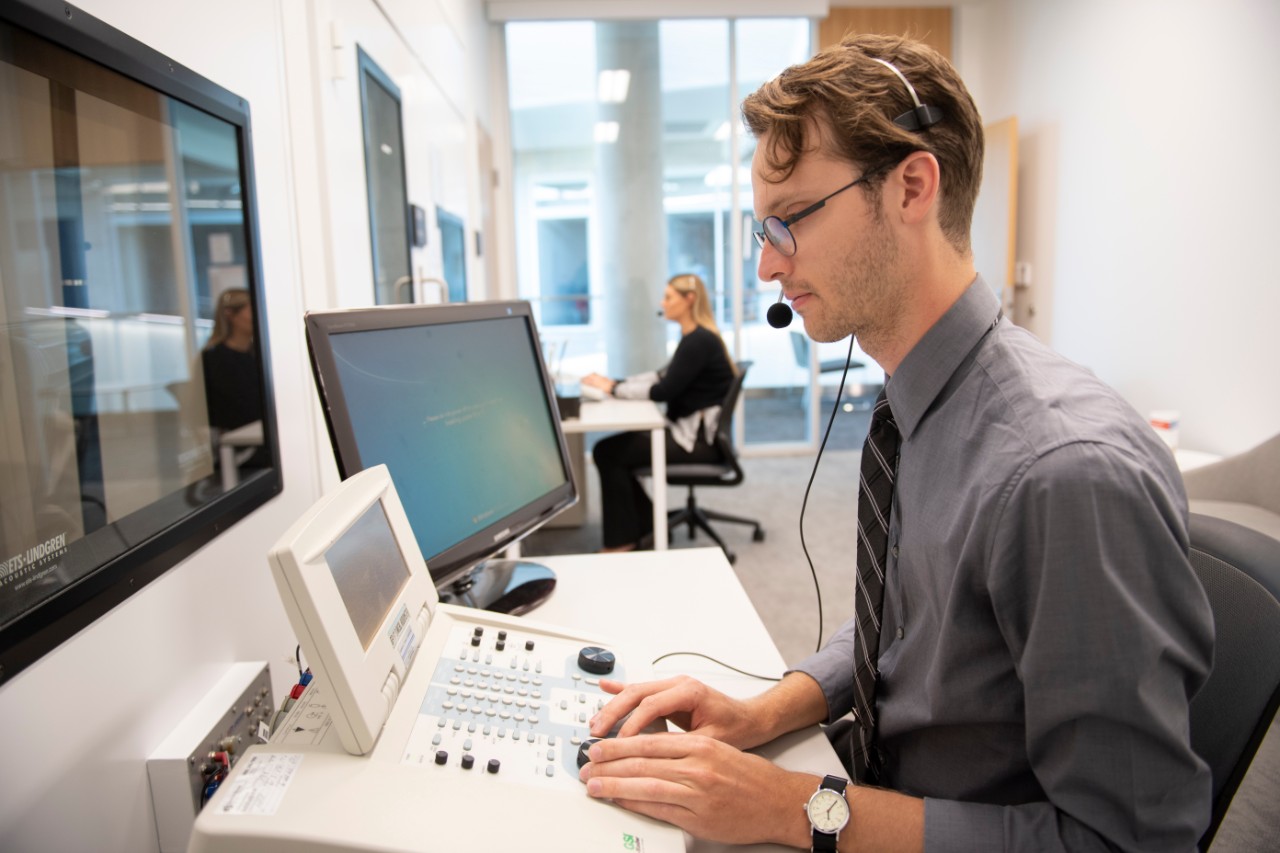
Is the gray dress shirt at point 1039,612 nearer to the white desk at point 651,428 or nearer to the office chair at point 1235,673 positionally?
the office chair at point 1235,673

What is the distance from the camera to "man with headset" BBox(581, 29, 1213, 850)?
0.65m

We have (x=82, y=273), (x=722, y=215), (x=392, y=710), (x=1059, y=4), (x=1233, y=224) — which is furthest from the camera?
(x=722, y=215)

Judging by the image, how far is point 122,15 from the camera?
91 centimetres

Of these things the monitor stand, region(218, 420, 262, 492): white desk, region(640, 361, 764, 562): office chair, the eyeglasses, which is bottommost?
region(640, 361, 764, 562): office chair

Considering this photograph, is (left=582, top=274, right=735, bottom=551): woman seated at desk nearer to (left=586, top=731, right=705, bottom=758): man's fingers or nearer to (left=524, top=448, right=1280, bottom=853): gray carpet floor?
(left=524, top=448, right=1280, bottom=853): gray carpet floor

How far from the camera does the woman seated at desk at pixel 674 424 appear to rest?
3545 mm

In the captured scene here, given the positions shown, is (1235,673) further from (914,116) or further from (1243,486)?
(1243,486)

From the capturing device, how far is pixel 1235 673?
0.81 m

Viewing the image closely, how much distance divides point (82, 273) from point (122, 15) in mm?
318

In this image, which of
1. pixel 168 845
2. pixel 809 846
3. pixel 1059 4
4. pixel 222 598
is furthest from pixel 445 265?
pixel 1059 4

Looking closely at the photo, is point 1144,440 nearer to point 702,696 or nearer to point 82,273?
point 702,696

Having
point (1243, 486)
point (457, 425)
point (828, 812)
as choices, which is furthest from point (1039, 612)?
point (1243, 486)

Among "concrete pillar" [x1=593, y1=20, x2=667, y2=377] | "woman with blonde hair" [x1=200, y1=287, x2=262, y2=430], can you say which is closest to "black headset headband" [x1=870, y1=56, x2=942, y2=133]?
"woman with blonde hair" [x1=200, y1=287, x2=262, y2=430]

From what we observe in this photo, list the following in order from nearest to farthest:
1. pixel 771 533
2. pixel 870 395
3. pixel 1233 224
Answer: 1. pixel 1233 224
2. pixel 771 533
3. pixel 870 395
